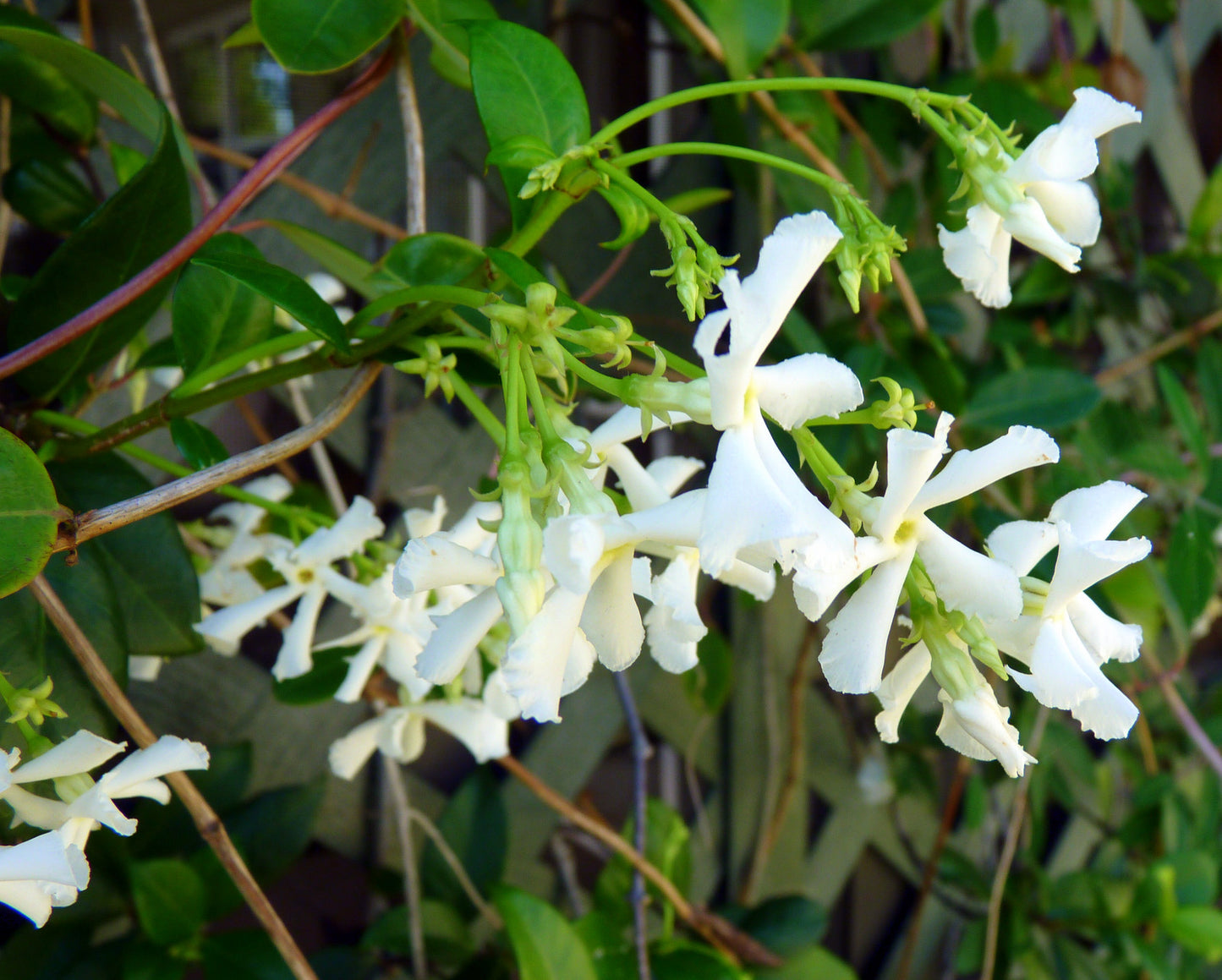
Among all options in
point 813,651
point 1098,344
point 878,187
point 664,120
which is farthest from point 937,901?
point 664,120

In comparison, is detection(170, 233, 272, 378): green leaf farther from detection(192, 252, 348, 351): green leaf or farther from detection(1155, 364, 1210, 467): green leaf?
detection(1155, 364, 1210, 467): green leaf

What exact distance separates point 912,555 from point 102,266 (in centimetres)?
32

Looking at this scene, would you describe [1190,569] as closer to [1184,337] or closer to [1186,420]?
[1186,420]

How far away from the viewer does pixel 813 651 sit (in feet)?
3.34

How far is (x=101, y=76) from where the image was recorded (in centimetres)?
38

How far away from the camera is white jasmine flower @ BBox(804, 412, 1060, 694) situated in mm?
247

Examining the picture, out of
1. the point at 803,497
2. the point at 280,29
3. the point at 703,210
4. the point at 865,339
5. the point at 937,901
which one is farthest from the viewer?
the point at 937,901

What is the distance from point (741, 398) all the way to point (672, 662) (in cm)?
10

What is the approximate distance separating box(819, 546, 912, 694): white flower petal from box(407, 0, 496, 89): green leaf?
23 cm

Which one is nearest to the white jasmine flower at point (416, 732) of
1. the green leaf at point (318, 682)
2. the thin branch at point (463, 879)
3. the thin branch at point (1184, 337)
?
the green leaf at point (318, 682)

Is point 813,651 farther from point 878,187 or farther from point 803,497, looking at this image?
point 803,497

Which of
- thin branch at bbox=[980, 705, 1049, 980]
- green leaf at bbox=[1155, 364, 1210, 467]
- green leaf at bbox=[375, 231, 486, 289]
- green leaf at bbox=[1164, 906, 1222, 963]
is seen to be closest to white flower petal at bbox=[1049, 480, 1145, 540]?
green leaf at bbox=[375, 231, 486, 289]

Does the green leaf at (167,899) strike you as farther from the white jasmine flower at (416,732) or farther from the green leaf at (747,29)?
the green leaf at (747,29)

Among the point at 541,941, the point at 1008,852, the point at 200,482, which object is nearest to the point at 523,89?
the point at 200,482
